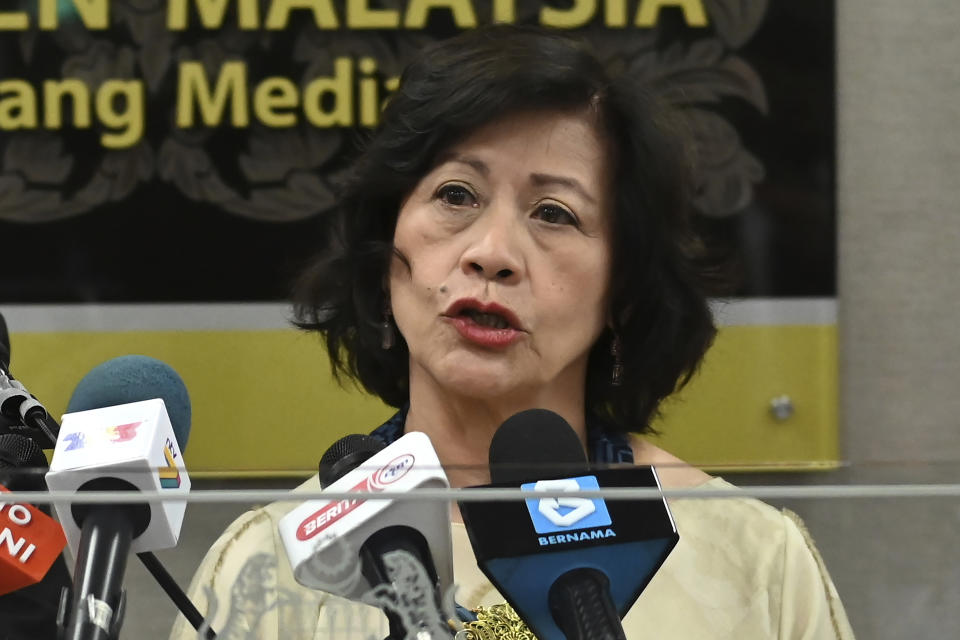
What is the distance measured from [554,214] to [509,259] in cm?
8

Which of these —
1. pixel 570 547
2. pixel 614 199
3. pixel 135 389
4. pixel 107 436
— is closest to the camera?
pixel 570 547

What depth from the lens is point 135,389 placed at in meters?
0.80

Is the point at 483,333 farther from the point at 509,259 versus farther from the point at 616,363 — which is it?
the point at 616,363

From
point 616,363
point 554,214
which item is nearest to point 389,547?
point 554,214

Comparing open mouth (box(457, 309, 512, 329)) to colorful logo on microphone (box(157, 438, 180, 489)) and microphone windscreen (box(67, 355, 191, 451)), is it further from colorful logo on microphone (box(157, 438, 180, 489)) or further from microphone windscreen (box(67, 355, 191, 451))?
colorful logo on microphone (box(157, 438, 180, 489))

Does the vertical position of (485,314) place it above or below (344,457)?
below

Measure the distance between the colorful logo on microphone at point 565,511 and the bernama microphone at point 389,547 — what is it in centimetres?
4

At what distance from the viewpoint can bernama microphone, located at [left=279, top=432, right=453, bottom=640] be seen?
1.97 feet

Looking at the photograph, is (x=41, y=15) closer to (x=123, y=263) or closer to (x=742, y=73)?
(x=123, y=263)

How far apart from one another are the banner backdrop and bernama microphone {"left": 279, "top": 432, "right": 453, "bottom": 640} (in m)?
1.04

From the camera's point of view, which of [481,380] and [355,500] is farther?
[481,380]

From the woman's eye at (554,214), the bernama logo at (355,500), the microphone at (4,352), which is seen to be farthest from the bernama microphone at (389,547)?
the woman's eye at (554,214)

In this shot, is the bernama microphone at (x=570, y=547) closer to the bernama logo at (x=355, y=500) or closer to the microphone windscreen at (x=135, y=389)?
the bernama logo at (x=355, y=500)

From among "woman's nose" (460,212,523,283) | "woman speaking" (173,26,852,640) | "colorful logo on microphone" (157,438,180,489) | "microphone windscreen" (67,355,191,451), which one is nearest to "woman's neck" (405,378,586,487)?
"woman speaking" (173,26,852,640)
